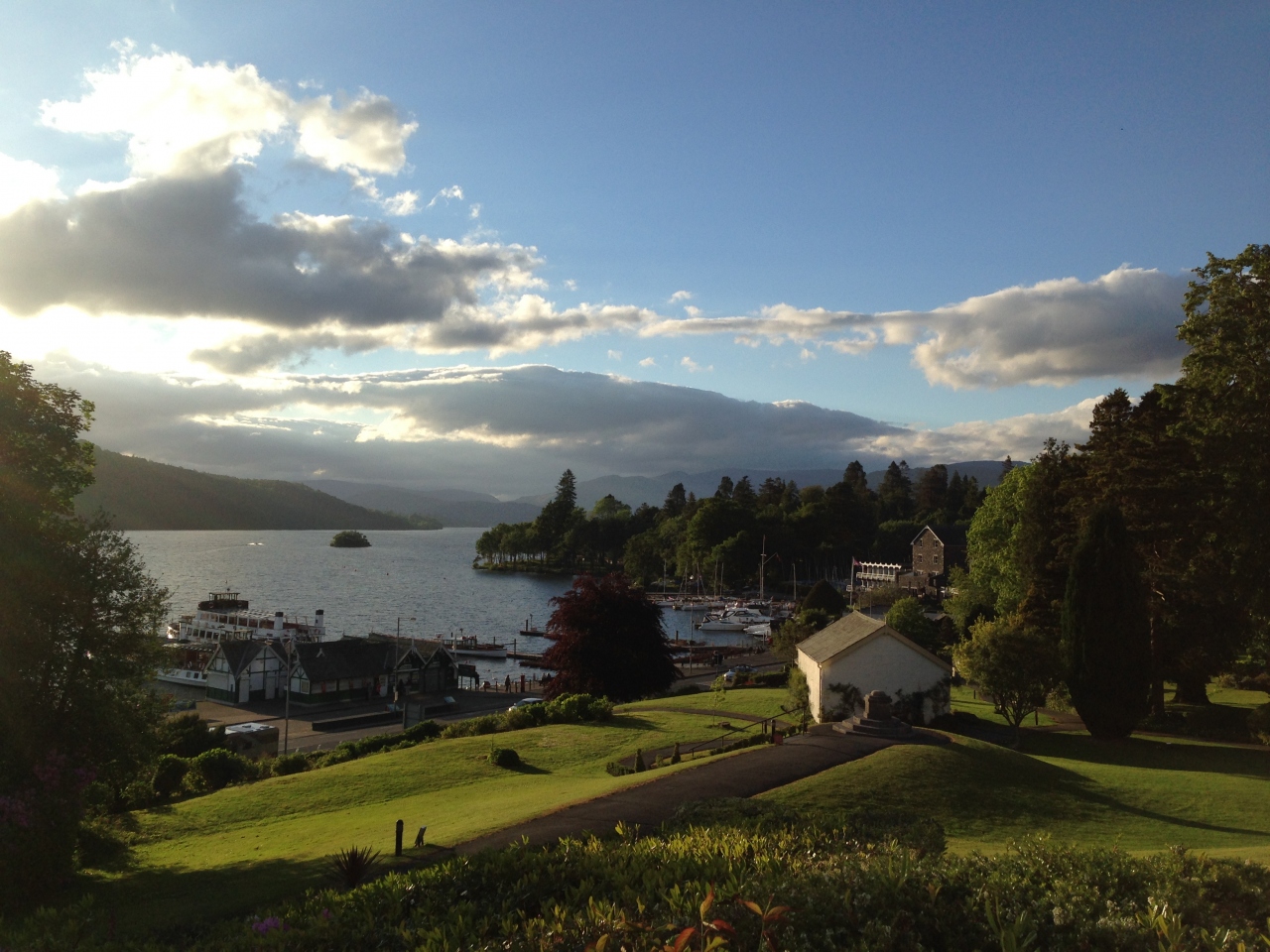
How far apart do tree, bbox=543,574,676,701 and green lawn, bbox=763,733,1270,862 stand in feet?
76.4

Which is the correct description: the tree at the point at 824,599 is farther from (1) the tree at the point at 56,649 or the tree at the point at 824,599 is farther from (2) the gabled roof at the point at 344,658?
(1) the tree at the point at 56,649

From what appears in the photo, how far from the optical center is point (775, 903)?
6.79 meters

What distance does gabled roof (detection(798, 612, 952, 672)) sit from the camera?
33.1 m

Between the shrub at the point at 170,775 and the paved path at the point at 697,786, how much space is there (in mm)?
19628

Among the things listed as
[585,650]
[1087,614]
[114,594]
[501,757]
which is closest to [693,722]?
[501,757]

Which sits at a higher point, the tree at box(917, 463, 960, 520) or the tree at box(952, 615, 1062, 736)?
the tree at box(917, 463, 960, 520)

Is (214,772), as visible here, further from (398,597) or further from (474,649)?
(398,597)

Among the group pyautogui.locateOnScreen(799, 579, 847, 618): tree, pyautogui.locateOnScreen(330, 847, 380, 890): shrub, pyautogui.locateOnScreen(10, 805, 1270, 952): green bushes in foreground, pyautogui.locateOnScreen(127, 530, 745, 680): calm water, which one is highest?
pyautogui.locateOnScreen(10, 805, 1270, 952): green bushes in foreground

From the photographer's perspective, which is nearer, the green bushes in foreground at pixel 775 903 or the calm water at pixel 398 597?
the green bushes in foreground at pixel 775 903

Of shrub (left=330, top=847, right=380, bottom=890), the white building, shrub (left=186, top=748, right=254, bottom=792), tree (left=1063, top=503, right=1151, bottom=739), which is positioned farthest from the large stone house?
shrub (left=330, top=847, right=380, bottom=890)

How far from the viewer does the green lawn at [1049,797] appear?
17500 millimetres

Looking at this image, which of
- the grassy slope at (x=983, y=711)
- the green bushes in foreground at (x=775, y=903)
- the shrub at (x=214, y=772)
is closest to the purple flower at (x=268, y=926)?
the green bushes in foreground at (x=775, y=903)

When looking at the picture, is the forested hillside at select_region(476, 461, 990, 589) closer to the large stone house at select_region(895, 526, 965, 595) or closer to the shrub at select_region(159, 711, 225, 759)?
the large stone house at select_region(895, 526, 965, 595)

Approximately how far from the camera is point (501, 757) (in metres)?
26.9
